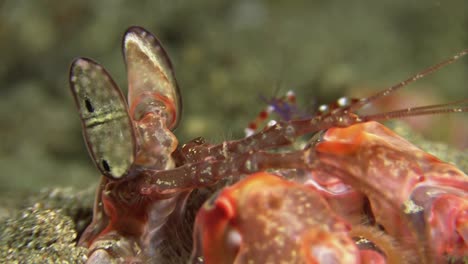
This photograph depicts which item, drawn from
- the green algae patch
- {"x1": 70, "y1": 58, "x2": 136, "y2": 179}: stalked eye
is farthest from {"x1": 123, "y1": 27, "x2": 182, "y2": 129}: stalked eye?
the green algae patch

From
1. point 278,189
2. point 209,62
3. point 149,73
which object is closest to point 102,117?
point 149,73

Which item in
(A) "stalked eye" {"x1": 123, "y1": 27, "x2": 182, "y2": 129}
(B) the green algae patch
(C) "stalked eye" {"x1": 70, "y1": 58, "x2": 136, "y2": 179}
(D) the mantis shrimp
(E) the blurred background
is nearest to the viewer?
(D) the mantis shrimp

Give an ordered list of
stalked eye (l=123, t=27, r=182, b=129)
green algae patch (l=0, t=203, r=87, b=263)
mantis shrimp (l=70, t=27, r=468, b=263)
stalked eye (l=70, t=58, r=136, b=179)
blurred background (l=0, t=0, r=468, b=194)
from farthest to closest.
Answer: blurred background (l=0, t=0, r=468, b=194)
stalked eye (l=123, t=27, r=182, b=129)
green algae patch (l=0, t=203, r=87, b=263)
stalked eye (l=70, t=58, r=136, b=179)
mantis shrimp (l=70, t=27, r=468, b=263)

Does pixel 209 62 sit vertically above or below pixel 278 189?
above

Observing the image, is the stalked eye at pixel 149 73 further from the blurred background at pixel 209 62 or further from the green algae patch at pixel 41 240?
the blurred background at pixel 209 62

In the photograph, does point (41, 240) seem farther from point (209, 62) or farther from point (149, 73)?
point (209, 62)

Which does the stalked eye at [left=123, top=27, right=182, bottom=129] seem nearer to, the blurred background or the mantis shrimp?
the mantis shrimp
